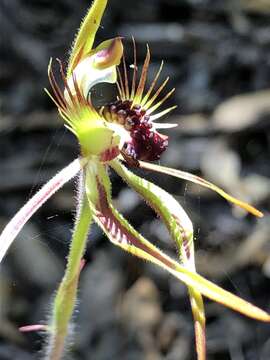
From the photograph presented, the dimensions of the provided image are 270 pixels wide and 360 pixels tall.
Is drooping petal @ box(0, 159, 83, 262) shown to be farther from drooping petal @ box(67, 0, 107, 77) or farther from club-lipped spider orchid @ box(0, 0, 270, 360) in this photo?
drooping petal @ box(67, 0, 107, 77)

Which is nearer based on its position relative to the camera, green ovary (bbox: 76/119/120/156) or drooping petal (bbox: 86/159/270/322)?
drooping petal (bbox: 86/159/270/322)

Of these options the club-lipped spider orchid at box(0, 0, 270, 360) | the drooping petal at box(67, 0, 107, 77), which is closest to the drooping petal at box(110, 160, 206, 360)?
the club-lipped spider orchid at box(0, 0, 270, 360)

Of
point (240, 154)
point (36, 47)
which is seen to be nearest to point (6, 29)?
point (36, 47)

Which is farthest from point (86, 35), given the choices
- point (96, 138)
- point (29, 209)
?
point (29, 209)

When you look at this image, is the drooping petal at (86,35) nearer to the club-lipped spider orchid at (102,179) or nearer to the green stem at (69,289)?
the club-lipped spider orchid at (102,179)

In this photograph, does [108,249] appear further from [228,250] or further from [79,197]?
[79,197]

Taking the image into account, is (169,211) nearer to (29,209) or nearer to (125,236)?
(125,236)

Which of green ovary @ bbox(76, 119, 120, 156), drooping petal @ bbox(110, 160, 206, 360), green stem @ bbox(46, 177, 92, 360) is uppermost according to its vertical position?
green ovary @ bbox(76, 119, 120, 156)

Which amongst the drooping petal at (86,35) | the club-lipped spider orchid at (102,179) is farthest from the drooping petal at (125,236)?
the drooping petal at (86,35)
